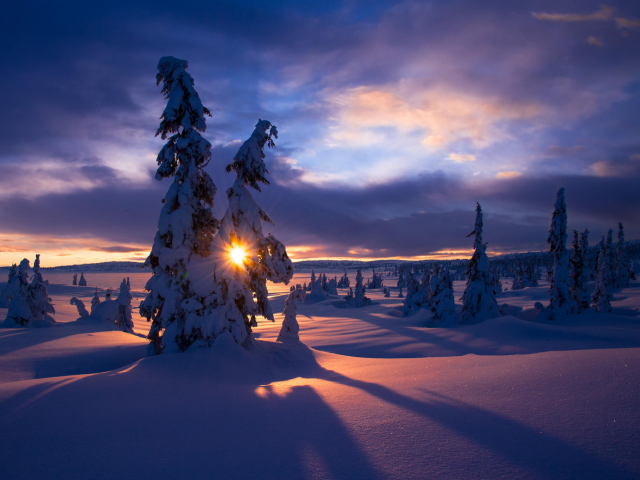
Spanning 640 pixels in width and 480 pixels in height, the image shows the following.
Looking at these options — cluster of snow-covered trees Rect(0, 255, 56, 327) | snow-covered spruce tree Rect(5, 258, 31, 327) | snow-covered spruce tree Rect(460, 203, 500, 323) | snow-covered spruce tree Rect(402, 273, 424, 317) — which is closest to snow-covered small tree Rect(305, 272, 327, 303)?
snow-covered spruce tree Rect(402, 273, 424, 317)

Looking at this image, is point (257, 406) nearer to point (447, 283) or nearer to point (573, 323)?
point (447, 283)

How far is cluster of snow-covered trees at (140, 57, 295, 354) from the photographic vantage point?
11.0m

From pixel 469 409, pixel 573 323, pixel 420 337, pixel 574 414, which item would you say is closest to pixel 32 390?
pixel 469 409

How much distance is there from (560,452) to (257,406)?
4516 mm

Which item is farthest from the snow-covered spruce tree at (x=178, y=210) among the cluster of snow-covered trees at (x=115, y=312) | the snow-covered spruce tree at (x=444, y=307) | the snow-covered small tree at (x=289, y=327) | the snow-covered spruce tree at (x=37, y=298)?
the snow-covered spruce tree at (x=444, y=307)

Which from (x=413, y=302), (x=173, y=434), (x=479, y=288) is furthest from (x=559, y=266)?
(x=173, y=434)

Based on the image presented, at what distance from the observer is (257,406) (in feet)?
17.9

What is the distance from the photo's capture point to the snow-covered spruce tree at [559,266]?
24.6 meters

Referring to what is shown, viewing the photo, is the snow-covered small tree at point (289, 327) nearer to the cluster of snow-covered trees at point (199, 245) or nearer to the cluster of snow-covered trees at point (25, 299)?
the cluster of snow-covered trees at point (199, 245)

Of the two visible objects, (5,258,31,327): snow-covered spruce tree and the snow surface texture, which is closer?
the snow surface texture

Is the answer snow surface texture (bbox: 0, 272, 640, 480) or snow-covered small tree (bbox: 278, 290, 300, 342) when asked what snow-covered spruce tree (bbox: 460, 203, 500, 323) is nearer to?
snow-covered small tree (bbox: 278, 290, 300, 342)

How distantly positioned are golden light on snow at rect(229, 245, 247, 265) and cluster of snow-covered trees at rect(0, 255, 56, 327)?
23.2 metres

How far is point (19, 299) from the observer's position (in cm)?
2370

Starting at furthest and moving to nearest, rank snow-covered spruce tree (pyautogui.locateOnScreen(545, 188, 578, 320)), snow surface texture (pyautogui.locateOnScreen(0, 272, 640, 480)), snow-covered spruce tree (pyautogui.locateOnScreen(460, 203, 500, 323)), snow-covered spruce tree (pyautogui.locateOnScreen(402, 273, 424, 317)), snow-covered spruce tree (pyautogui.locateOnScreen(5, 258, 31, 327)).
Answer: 1. snow-covered spruce tree (pyautogui.locateOnScreen(402, 273, 424, 317))
2. snow-covered spruce tree (pyautogui.locateOnScreen(460, 203, 500, 323))
3. snow-covered spruce tree (pyautogui.locateOnScreen(545, 188, 578, 320))
4. snow-covered spruce tree (pyautogui.locateOnScreen(5, 258, 31, 327))
5. snow surface texture (pyautogui.locateOnScreen(0, 272, 640, 480))
